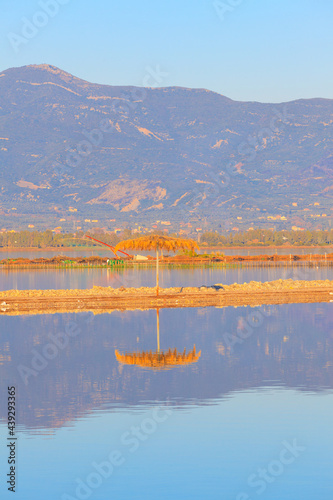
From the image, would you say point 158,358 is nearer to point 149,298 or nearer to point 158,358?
point 158,358

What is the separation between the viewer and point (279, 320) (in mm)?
34125

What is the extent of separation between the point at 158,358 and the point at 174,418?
753 cm

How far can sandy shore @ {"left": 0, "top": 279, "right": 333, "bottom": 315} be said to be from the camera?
127 ft

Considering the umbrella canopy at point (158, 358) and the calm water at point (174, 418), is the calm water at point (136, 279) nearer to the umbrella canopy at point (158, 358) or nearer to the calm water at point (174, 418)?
the calm water at point (174, 418)

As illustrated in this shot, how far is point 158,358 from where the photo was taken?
24.8m

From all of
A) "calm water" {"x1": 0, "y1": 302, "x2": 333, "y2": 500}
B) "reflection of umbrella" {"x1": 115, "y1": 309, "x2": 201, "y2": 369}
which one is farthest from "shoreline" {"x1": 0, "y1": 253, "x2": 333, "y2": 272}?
"reflection of umbrella" {"x1": 115, "y1": 309, "x2": 201, "y2": 369}

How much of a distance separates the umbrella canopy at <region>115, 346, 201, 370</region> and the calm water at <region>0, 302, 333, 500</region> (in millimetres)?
449

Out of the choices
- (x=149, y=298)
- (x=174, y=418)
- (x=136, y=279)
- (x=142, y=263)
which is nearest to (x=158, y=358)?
(x=174, y=418)

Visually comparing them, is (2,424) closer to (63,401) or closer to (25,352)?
(63,401)

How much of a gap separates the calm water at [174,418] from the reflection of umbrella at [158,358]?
1.49ft

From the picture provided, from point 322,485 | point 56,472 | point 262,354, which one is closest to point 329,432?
point 322,485

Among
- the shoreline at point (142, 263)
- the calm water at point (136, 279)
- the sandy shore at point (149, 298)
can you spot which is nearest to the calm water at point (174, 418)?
the sandy shore at point (149, 298)

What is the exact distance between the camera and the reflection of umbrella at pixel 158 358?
23859mm

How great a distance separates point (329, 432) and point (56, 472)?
5707mm
